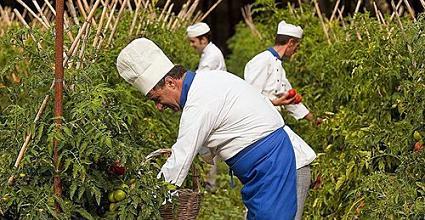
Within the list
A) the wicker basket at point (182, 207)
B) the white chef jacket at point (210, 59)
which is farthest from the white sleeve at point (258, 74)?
the wicker basket at point (182, 207)

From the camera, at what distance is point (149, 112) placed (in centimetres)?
643

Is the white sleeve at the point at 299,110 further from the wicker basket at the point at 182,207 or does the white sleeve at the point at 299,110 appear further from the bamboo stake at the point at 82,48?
the wicker basket at the point at 182,207

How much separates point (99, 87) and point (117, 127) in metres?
0.19

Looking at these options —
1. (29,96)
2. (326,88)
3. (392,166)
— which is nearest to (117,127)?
(29,96)

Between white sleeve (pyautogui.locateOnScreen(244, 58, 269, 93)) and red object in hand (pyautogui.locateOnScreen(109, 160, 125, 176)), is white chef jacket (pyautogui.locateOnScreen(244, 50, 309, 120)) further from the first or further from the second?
red object in hand (pyautogui.locateOnScreen(109, 160, 125, 176))

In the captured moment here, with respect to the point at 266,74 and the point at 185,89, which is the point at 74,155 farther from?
the point at 266,74

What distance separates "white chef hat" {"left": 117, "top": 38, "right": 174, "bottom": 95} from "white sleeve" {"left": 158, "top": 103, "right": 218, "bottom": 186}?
20cm

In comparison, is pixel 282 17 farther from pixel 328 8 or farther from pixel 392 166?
pixel 328 8

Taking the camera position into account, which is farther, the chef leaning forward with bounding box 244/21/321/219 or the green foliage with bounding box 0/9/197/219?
the chef leaning forward with bounding box 244/21/321/219

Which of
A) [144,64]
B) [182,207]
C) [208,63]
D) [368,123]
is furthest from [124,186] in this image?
[208,63]

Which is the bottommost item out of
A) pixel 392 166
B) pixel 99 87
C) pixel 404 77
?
pixel 392 166

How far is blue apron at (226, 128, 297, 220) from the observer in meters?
4.14

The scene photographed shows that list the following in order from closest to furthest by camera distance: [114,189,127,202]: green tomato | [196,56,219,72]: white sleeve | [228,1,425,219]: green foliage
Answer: [114,189,127,202]: green tomato < [228,1,425,219]: green foliage < [196,56,219,72]: white sleeve

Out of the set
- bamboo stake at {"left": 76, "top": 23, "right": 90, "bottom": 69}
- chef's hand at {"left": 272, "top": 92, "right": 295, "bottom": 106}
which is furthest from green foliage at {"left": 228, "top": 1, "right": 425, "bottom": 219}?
bamboo stake at {"left": 76, "top": 23, "right": 90, "bottom": 69}
